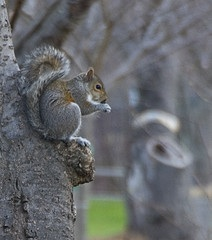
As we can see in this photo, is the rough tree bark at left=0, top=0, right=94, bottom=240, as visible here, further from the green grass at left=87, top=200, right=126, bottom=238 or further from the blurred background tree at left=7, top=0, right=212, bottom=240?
the green grass at left=87, top=200, right=126, bottom=238

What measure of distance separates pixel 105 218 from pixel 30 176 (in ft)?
62.1

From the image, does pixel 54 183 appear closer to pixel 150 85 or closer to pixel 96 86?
pixel 96 86

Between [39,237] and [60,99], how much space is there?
2.48ft

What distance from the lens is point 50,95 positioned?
150 inches

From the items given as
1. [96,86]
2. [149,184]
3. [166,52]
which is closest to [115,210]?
[149,184]

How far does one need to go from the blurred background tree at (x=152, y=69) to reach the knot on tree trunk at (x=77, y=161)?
1.33 m

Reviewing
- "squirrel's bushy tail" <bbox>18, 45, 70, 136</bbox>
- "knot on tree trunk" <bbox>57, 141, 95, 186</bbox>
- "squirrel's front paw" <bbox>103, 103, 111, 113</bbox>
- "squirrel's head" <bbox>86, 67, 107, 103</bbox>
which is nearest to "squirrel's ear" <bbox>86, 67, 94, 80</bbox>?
"squirrel's head" <bbox>86, 67, 107, 103</bbox>

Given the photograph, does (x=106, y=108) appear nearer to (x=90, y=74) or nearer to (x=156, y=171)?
(x=90, y=74)

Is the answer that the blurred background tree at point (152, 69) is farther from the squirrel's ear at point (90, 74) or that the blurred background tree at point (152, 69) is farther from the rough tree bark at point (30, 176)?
the rough tree bark at point (30, 176)

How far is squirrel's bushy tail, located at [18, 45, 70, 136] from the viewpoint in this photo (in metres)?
3.50

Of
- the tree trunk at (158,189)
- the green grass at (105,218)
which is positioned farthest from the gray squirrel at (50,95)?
the green grass at (105,218)

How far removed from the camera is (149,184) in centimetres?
1397

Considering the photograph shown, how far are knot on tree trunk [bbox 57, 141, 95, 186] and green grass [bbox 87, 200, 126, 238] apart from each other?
14.2 metres

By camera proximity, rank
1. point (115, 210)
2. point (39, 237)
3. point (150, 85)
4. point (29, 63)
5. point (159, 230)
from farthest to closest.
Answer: point (115, 210) → point (150, 85) → point (159, 230) → point (29, 63) → point (39, 237)
